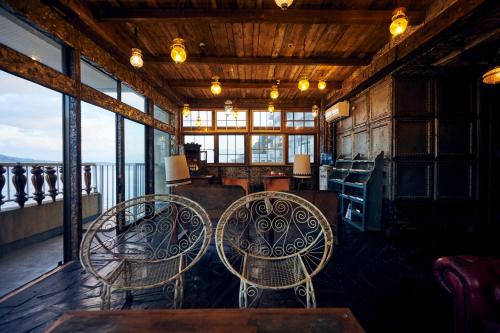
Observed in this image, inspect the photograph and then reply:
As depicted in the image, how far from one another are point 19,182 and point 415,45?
19.4ft

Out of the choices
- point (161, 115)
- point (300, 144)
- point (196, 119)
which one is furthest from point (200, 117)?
point (300, 144)

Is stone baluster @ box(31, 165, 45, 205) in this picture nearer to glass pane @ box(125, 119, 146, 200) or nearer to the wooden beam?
glass pane @ box(125, 119, 146, 200)

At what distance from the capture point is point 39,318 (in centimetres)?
174

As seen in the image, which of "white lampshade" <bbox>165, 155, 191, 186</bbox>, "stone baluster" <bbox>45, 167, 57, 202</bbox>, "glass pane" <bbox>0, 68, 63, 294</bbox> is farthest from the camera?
"stone baluster" <bbox>45, 167, 57, 202</bbox>

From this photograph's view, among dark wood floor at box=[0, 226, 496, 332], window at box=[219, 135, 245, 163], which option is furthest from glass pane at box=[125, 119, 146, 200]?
window at box=[219, 135, 245, 163]

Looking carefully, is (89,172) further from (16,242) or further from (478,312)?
(478,312)

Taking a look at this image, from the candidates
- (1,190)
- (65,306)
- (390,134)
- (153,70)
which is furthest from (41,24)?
(390,134)

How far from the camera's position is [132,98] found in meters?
4.32

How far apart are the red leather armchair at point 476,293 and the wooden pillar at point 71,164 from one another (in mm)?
3709

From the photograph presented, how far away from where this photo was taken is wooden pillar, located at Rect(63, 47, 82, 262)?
2.74m

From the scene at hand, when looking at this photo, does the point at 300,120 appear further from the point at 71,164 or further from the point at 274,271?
the point at 274,271

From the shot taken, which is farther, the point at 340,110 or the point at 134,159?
the point at 340,110

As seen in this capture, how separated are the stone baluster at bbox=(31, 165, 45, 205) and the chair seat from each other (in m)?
3.72

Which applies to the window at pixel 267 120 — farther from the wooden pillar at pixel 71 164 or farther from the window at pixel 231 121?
the wooden pillar at pixel 71 164
